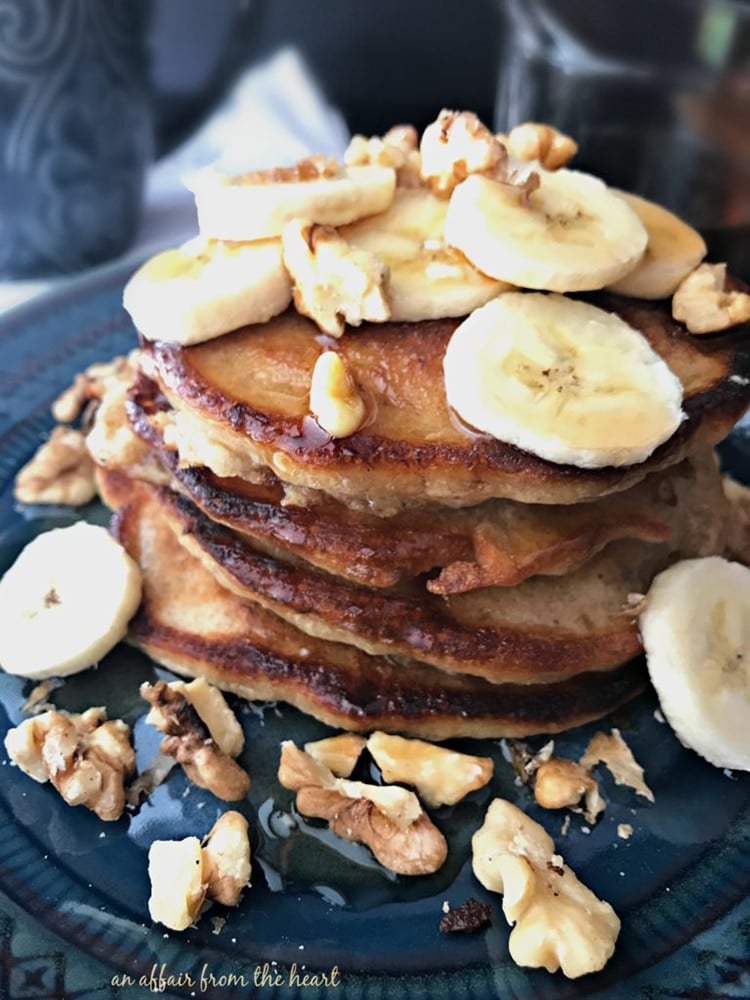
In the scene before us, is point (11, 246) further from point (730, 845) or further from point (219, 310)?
point (730, 845)

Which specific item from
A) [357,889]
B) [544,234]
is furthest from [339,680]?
[544,234]

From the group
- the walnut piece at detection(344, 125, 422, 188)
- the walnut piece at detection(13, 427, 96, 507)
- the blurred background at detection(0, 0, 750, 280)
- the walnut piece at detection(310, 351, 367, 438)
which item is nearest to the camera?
the walnut piece at detection(310, 351, 367, 438)

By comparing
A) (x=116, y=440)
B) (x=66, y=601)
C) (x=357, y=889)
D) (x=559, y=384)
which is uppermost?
(x=559, y=384)

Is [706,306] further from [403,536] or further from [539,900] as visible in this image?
[539,900]

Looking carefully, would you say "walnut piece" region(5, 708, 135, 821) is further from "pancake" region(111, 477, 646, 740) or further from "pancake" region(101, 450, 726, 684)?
"pancake" region(101, 450, 726, 684)

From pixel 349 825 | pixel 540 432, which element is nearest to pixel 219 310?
pixel 540 432

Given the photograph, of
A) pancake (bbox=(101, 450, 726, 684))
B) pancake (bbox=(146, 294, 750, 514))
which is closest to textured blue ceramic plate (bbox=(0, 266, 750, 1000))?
pancake (bbox=(101, 450, 726, 684))
